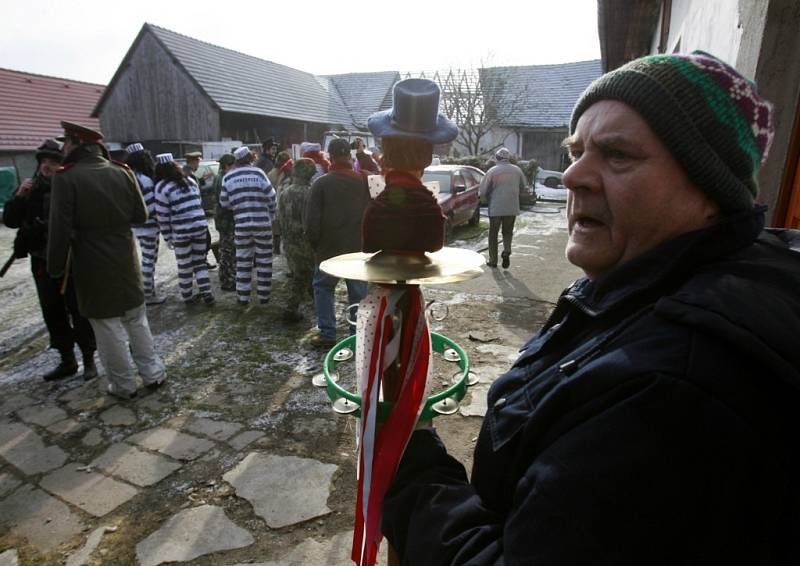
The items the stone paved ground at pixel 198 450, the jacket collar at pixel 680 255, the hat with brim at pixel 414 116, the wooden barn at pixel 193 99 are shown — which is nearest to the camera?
the jacket collar at pixel 680 255

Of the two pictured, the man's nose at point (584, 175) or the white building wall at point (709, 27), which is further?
the white building wall at point (709, 27)

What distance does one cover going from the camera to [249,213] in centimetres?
590

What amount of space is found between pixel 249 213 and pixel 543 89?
2740 centimetres

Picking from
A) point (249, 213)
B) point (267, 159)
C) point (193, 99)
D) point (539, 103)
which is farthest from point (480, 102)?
point (249, 213)

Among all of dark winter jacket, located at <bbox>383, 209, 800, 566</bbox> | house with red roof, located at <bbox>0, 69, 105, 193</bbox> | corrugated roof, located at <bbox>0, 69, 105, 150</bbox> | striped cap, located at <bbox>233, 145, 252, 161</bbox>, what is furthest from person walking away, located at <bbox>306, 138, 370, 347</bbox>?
corrugated roof, located at <bbox>0, 69, 105, 150</bbox>

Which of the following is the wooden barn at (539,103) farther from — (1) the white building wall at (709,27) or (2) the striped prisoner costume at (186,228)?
(2) the striped prisoner costume at (186,228)

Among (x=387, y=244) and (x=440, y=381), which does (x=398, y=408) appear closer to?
(x=387, y=244)

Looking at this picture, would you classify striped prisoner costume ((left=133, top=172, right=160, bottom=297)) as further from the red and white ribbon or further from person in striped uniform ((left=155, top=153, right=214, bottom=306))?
the red and white ribbon

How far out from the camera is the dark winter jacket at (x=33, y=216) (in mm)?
4262

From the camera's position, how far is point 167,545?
2514mm

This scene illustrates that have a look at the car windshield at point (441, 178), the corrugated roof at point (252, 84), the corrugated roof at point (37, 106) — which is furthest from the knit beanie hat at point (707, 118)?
the corrugated roof at point (252, 84)

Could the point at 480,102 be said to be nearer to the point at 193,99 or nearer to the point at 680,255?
the point at 193,99

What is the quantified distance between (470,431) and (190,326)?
3.71 m

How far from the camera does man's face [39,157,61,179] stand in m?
4.25
